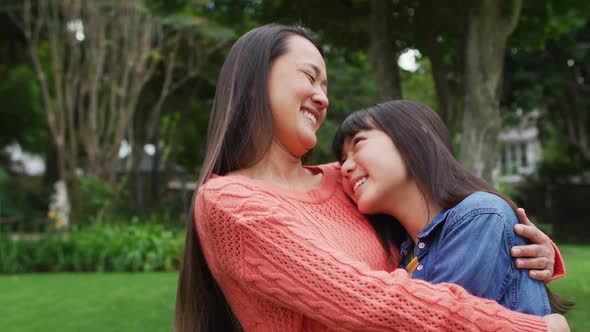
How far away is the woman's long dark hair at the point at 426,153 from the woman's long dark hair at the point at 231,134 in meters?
0.35

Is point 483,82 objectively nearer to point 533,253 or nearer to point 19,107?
point 533,253

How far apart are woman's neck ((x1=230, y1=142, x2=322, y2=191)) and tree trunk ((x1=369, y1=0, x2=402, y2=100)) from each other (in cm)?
550

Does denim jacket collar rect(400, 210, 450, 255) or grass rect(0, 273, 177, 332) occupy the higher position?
denim jacket collar rect(400, 210, 450, 255)

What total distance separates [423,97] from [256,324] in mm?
18055

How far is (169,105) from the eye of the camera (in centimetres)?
2223

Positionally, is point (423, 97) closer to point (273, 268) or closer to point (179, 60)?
point (179, 60)

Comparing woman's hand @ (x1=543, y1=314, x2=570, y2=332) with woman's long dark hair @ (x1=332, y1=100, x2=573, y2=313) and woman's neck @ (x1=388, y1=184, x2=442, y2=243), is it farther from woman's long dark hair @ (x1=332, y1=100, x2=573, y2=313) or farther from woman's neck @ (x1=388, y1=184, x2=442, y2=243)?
woman's neck @ (x1=388, y1=184, x2=442, y2=243)

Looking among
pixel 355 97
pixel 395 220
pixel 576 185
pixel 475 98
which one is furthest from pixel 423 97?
pixel 395 220

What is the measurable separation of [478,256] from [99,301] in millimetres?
6544

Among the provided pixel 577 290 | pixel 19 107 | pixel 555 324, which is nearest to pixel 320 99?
pixel 555 324

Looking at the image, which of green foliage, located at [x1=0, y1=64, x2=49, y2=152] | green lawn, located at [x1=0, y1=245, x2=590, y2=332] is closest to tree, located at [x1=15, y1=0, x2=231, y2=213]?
green foliage, located at [x1=0, y1=64, x2=49, y2=152]

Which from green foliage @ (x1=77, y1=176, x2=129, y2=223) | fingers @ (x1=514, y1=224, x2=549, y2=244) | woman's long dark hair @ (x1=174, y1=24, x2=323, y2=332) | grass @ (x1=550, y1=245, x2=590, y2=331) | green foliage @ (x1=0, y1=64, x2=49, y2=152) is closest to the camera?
fingers @ (x1=514, y1=224, x2=549, y2=244)

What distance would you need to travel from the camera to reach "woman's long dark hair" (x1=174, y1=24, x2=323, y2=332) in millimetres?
1811

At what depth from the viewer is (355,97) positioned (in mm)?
→ 18859
